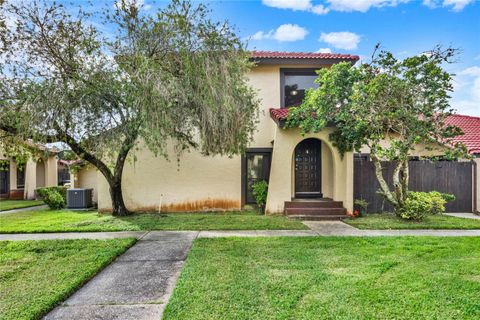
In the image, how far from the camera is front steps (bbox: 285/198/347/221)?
32.9ft

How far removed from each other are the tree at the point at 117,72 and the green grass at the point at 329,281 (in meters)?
3.74

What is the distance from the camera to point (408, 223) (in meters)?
8.84

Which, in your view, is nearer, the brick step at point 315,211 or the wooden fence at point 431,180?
the brick step at point 315,211

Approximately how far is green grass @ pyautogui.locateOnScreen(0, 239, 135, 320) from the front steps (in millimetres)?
5672

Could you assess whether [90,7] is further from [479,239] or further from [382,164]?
[479,239]

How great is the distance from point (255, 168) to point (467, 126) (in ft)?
36.5

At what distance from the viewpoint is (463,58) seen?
328 inches

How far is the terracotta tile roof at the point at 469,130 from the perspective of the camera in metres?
11.8

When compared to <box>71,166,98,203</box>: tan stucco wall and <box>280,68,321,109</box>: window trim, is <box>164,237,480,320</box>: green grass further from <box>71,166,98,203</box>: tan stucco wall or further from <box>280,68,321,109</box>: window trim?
<box>71,166,98,203</box>: tan stucco wall

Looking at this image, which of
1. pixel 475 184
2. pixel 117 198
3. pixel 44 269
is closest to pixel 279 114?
pixel 117 198

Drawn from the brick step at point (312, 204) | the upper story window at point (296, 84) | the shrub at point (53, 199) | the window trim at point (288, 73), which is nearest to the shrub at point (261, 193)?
the brick step at point (312, 204)

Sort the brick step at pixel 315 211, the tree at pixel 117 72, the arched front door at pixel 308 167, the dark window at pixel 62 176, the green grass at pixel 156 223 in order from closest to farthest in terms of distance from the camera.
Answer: the tree at pixel 117 72, the green grass at pixel 156 223, the brick step at pixel 315 211, the arched front door at pixel 308 167, the dark window at pixel 62 176

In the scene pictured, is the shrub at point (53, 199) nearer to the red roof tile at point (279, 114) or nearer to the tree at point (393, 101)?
the red roof tile at point (279, 114)

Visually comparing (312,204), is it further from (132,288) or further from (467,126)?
(467,126)
